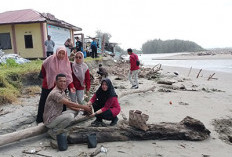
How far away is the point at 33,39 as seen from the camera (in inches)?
494

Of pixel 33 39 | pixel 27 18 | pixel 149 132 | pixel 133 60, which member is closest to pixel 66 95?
pixel 149 132

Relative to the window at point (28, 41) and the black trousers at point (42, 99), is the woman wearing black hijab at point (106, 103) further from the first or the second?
the window at point (28, 41)

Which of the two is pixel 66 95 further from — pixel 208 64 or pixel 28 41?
pixel 208 64

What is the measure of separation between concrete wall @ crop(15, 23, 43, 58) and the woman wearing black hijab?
10242mm

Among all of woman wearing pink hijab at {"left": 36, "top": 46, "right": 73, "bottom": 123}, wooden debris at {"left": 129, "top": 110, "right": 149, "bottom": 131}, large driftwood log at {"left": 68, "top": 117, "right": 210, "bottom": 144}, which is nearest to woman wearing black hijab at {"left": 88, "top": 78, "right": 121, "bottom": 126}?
large driftwood log at {"left": 68, "top": 117, "right": 210, "bottom": 144}

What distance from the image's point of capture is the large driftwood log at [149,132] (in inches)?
130

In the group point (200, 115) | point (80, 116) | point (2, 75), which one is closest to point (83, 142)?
point (80, 116)

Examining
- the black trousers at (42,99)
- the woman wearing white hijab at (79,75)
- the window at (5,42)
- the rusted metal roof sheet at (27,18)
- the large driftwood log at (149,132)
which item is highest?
the rusted metal roof sheet at (27,18)

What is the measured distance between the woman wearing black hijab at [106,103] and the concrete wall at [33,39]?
33.6 feet

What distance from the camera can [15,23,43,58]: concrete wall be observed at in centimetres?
1238

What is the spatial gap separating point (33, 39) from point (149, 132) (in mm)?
11872

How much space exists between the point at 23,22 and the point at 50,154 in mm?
11707

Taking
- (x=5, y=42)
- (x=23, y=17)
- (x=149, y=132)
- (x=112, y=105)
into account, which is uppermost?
(x=23, y=17)

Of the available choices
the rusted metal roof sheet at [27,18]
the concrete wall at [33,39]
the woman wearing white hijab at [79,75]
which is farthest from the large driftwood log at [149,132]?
the concrete wall at [33,39]
